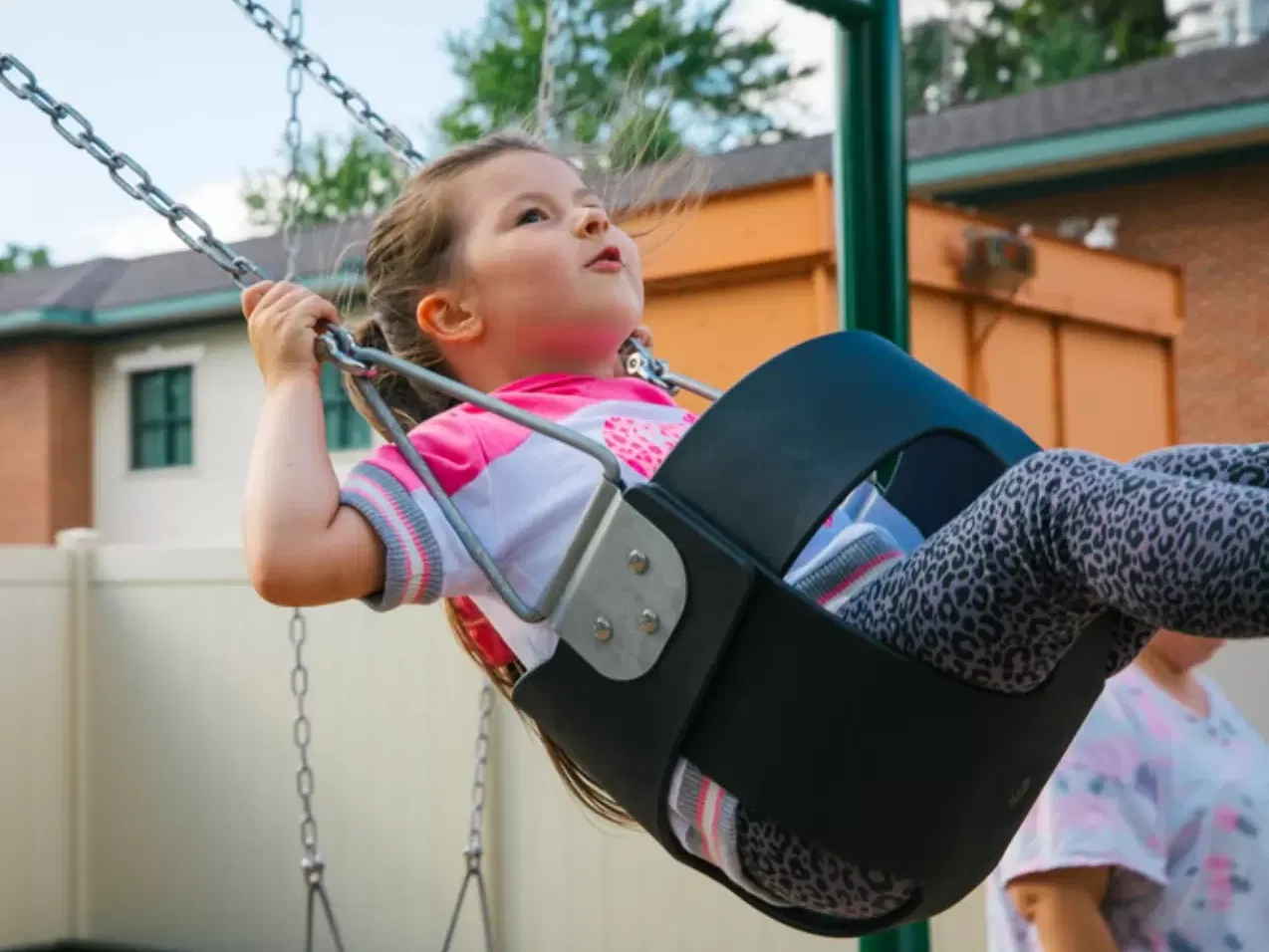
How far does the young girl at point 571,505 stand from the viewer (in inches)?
40.3

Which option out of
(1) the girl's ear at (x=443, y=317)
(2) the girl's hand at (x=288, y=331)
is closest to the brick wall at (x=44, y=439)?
(1) the girl's ear at (x=443, y=317)

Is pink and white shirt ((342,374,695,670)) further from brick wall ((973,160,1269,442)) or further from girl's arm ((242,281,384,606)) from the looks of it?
brick wall ((973,160,1269,442))

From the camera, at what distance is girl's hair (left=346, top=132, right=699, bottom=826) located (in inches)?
61.6

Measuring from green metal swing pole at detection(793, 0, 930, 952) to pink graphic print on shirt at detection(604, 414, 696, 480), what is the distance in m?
0.85

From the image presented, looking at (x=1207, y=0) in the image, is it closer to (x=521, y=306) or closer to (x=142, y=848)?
(x=142, y=848)

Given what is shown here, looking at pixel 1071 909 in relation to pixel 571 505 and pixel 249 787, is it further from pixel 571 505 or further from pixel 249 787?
pixel 249 787

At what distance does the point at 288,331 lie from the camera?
133 cm

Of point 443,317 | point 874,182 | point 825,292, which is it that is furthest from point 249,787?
point 443,317

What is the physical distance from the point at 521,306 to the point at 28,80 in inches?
19.2

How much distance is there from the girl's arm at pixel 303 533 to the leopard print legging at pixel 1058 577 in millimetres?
350

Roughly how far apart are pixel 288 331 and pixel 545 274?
0.26 metres

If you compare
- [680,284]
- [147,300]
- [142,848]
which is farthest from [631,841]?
[147,300]

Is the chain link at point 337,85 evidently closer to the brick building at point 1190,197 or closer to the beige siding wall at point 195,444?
the brick building at point 1190,197

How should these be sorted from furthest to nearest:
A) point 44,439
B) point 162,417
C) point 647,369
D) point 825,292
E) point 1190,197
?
1. point 44,439
2. point 162,417
3. point 1190,197
4. point 825,292
5. point 647,369
